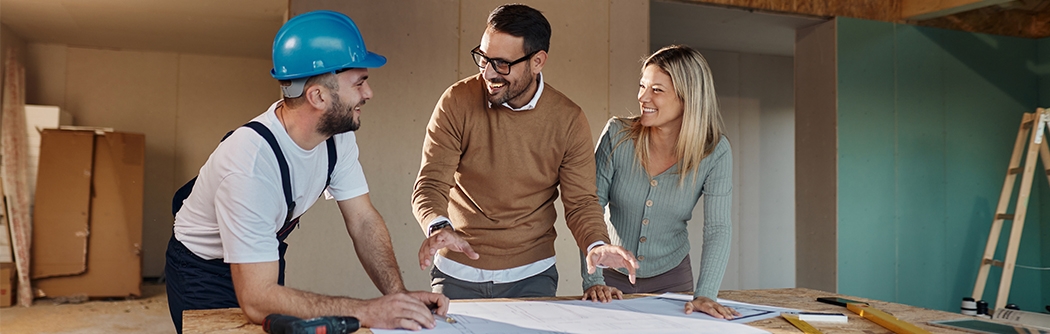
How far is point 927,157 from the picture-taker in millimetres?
5344

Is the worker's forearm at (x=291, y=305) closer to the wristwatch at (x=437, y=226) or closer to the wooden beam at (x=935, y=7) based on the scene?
the wristwatch at (x=437, y=226)

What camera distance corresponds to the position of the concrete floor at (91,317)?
4637mm

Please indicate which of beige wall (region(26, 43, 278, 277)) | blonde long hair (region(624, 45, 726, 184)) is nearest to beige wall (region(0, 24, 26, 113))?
beige wall (region(26, 43, 278, 277))

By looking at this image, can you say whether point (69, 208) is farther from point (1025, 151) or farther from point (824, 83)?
point (1025, 151)

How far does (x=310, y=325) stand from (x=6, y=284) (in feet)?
17.9

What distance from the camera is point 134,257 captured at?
594 cm

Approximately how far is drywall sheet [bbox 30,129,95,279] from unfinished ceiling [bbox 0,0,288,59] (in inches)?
34.6

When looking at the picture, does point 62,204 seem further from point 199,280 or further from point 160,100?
point 199,280

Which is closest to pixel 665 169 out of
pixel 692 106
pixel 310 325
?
pixel 692 106

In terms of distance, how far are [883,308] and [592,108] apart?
9.15 feet

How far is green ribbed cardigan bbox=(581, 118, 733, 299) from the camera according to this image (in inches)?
80.4

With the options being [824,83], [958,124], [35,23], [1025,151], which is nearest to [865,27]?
[824,83]

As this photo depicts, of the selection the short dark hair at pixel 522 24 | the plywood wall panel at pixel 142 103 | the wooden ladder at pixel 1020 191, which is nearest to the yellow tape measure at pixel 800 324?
the short dark hair at pixel 522 24

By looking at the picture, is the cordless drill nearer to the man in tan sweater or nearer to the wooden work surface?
the wooden work surface
